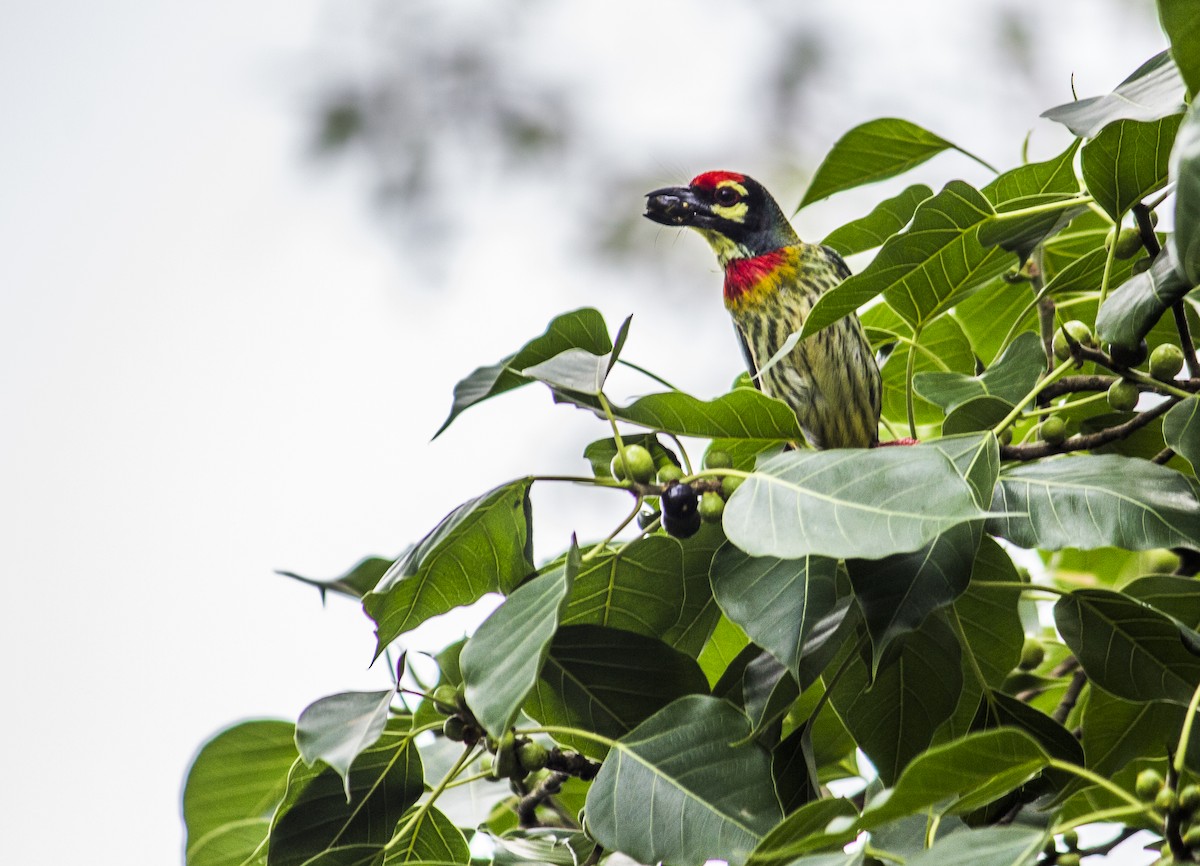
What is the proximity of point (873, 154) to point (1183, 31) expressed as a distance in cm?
46

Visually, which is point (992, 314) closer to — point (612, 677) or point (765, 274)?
point (765, 274)

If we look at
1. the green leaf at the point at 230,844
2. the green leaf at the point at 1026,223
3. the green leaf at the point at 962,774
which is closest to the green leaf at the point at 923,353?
the green leaf at the point at 1026,223

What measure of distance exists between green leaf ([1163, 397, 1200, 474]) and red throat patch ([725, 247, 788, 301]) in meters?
0.82

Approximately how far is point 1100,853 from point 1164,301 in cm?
40

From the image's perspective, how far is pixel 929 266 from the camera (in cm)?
94

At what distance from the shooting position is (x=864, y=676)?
89 centimetres

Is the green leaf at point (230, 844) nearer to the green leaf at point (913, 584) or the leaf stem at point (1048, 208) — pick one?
the green leaf at point (913, 584)

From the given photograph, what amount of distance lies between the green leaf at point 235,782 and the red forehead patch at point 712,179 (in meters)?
0.89

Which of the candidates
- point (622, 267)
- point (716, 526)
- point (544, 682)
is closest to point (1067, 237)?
point (716, 526)

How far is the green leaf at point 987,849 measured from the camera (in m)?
0.60

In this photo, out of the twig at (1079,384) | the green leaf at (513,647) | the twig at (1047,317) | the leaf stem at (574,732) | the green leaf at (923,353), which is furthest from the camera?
the green leaf at (923,353)

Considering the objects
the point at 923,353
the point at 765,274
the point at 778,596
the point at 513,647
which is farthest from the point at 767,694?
the point at 765,274

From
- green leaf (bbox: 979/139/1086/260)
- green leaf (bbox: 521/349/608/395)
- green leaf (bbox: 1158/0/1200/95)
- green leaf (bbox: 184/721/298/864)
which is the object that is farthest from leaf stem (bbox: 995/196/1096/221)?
green leaf (bbox: 184/721/298/864)

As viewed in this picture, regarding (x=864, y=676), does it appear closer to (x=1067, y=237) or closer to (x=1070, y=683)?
(x=1070, y=683)
